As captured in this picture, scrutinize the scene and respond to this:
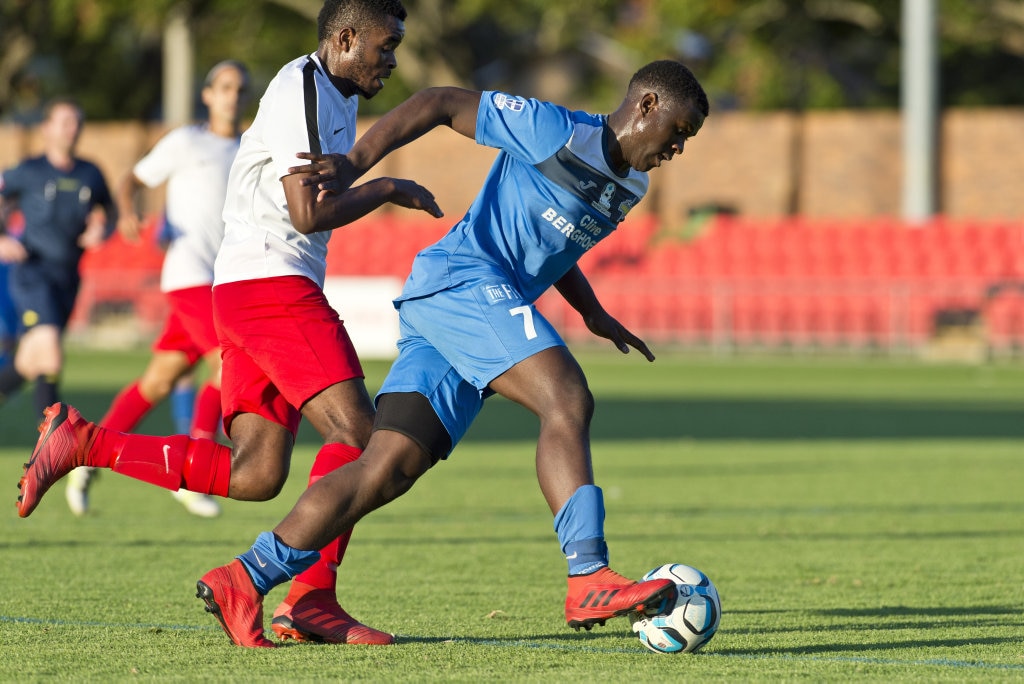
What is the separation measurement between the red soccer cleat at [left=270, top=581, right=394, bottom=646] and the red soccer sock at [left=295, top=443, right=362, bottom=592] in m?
0.03

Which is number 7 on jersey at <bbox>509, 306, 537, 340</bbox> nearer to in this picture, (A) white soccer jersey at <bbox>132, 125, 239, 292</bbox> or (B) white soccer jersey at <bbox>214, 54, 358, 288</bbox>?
(B) white soccer jersey at <bbox>214, 54, 358, 288</bbox>

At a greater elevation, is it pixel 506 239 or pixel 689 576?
pixel 506 239

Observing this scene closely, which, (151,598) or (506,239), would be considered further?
(151,598)

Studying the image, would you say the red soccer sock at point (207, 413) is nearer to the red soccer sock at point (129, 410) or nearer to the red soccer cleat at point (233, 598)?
the red soccer sock at point (129, 410)

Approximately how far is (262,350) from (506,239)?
0.92m

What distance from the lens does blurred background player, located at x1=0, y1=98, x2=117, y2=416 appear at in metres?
10.0

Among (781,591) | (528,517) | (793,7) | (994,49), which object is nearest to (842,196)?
(793,7)

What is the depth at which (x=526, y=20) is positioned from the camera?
38375mm

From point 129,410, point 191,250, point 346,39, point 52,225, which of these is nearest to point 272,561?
point 346,39

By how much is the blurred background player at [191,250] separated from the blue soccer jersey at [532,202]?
11.5 ft

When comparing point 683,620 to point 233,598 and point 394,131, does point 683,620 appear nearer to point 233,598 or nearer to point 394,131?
point 233,598

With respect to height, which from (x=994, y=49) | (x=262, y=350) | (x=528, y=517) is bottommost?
(x=528, y=517)

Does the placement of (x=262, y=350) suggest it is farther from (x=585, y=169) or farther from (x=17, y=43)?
(x=17, y=43)

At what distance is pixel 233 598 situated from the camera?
16.6 feet
